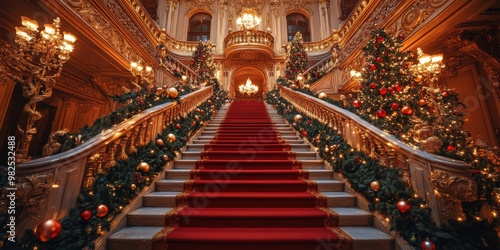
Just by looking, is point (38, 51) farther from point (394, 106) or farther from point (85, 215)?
point (394, 106)

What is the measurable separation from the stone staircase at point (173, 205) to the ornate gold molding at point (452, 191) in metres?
0.48

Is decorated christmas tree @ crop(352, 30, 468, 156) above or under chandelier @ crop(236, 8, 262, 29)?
under

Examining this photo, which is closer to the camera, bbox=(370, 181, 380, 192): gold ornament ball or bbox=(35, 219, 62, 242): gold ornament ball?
bbox=(35, 219, 62, 242): gold ornament ball

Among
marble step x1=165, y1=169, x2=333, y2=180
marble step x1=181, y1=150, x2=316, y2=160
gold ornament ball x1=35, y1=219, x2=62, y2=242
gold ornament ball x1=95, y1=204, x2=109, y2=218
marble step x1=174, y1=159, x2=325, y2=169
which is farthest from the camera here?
marble step x1=181, y1=150, x2=316, y2=160

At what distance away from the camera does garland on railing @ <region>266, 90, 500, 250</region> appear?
1.43 metres

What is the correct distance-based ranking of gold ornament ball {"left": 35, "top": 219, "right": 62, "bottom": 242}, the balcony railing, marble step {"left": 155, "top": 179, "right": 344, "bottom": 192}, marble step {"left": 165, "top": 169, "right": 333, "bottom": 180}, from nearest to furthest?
gold ornament ball {"left": 35, "top": 219, "right": 62, "bottom": 242} → marble step {"left": 155, "top": 179, "right": 344, "bottom": 192} → marble step {"left": 165, "top": 169, "right": 333, "bottom": 180} → the balcony railing

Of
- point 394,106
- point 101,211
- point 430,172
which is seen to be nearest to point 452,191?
point 430,172

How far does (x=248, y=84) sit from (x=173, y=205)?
10244 mm

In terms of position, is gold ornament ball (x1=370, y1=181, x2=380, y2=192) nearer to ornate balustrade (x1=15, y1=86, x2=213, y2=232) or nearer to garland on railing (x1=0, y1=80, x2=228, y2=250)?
garland on railing (x1=0, y1=80, x2=228, y2=250)

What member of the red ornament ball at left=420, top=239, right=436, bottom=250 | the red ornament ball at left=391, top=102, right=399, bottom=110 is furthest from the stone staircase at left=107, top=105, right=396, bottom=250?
the red ornament ball at left=391, top=102, right=399, bottom=110

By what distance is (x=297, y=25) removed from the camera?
505 inches

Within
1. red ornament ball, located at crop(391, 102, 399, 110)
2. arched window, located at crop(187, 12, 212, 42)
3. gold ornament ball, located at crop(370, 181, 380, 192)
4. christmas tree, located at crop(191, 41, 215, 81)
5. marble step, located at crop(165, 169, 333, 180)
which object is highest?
arched window, located at crop(187, 12, 212, 42)

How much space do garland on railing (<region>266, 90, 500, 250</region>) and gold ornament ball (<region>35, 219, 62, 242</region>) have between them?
8.07 ft

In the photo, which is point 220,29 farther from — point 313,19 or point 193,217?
point 193,217
